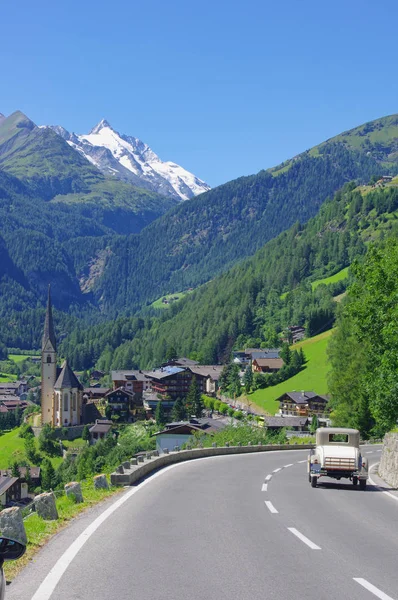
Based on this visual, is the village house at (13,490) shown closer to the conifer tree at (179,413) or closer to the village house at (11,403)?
the conifer tree at (179,413)

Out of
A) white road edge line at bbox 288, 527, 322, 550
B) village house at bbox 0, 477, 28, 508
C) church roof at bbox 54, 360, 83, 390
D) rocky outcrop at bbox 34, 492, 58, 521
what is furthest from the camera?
church roof at bbox 54, 360, 83, 390

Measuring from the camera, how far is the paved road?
927 centimetres

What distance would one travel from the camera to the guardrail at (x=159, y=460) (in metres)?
22.5

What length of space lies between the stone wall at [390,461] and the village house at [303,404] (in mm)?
90873

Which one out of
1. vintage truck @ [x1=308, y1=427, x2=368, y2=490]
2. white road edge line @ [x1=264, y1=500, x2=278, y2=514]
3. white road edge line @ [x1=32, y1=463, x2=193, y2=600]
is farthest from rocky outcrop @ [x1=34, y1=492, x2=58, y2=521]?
vintage truck @ [x1=308, y1=427, x2=368, y2=490]

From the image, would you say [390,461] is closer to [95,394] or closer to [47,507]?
[47,507]

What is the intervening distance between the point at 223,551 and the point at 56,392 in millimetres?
127447

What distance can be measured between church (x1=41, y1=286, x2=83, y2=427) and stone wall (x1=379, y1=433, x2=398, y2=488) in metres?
103

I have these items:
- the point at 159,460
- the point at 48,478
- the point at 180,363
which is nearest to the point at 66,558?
the point at 159,460

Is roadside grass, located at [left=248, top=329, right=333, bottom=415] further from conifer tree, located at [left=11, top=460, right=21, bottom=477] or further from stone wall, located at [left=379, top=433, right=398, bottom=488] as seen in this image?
stone wall, located at [left=379, top=433, right=398, bottom=488]

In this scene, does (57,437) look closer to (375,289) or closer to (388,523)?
(375,289)

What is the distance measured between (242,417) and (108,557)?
11050 cm

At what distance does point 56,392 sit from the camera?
13588 cm

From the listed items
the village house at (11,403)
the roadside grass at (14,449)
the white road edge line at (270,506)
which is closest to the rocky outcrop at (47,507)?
the white road edge line at (270,506)
